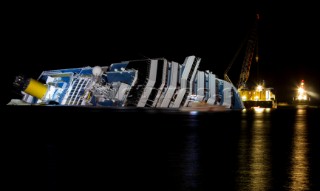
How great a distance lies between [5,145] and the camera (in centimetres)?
1084

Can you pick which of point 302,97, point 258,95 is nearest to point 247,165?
point 258,95

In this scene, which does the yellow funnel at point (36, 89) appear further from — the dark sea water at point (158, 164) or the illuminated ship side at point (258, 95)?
the illuminated ship side at point (258, 95)

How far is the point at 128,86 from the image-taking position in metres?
50.2

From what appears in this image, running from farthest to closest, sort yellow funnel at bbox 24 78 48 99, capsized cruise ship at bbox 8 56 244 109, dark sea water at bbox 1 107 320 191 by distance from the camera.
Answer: yellow funnel at bbox 24 78 48 99 → capsized cruise ship at bbox 8 56 244 109 → dark sea water at bbox 1 107 320 191

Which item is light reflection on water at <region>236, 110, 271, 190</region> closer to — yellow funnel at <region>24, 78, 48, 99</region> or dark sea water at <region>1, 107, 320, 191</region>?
dark sea water at <region>1, 107, 320, 191</region>

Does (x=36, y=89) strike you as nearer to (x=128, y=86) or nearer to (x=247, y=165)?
(x=128, y=86)

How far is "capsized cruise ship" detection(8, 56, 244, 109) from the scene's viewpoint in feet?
165

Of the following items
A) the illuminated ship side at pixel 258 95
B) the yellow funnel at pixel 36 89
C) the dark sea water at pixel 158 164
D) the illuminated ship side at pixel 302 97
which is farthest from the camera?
the illuminated ship side at pixel 302 97

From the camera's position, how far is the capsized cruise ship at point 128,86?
50406 mm

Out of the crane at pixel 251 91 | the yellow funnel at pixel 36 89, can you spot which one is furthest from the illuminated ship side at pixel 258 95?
the yellow funnel at pixel 36 89

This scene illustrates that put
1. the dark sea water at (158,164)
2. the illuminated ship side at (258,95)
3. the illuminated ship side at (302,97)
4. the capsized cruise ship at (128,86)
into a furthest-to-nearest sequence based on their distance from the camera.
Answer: the illuminated ship side at (302,97), the illuminated ship side at (258,95), the capsized cruise ship at (128,86), the dark sea water at (158,164)

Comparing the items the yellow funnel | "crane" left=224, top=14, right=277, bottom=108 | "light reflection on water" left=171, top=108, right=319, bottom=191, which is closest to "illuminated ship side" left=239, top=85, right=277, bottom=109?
"crane" left=224, top=14, right=277, bottom=108

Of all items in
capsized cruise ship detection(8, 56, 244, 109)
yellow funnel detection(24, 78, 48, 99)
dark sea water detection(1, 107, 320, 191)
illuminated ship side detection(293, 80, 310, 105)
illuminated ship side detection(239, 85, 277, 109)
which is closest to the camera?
dark sea water detection(1, 107, 320, 191)

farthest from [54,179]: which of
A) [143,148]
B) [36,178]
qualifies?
[143,148]
